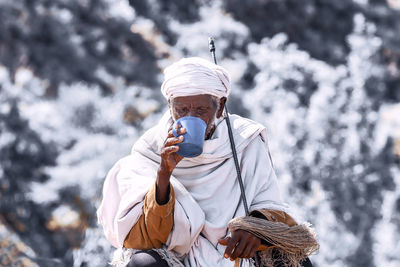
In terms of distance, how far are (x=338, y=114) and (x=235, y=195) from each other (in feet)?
14.9

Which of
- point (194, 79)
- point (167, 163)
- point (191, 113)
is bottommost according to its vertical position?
point (167, 163)

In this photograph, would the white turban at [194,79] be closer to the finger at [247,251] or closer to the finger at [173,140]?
the finger at [173,140]

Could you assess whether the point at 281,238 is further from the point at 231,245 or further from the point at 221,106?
the point at 221,106

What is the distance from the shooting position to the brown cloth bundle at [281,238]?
245 centimetres

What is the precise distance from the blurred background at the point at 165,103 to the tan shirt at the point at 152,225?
3166 mm

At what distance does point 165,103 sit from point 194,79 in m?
4.71

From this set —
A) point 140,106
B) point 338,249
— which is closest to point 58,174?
point 140,106

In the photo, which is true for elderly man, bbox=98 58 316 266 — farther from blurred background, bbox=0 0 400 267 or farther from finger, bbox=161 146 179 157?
blurred background, bbox=0 0 400 267

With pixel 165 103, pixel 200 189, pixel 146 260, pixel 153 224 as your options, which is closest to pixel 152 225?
pixel 153 224

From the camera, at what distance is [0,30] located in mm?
8117

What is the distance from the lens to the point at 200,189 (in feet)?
9.12

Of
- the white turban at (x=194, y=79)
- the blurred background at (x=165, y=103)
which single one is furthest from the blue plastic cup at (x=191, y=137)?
the blurred background at (x=165, y=103)

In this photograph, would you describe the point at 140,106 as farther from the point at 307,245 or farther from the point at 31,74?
the point at 307,245

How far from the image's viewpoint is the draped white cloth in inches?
102
